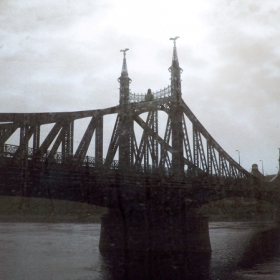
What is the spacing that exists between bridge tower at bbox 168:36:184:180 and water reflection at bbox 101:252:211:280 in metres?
6.31

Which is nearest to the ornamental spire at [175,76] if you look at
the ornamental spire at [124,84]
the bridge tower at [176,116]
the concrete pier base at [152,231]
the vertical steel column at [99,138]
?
the bridge tower at [176,116]

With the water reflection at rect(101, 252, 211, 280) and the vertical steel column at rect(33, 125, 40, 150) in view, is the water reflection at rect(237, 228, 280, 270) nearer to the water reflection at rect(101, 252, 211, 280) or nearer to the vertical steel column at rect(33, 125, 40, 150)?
the water reflection at rect(101, 252, 211, 280)

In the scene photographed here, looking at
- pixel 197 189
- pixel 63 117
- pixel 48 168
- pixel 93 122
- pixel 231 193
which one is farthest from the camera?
pixel 231 193

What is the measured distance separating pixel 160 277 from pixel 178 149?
12.8 meters

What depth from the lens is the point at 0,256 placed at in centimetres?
2917

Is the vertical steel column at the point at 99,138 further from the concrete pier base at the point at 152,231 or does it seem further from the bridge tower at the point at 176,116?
the bridge tower at the point at 176,116

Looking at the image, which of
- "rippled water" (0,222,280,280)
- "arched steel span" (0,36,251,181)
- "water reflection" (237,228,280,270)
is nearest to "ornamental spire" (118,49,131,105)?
"arched steel span" (0,36,251,181)

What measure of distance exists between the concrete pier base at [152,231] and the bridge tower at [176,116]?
3928mm

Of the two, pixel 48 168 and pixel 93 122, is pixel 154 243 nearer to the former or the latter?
pixel 93 122

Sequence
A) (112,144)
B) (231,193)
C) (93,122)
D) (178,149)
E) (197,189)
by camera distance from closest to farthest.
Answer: (93,122), (112,144), (197,189), (178,149), (231,193)

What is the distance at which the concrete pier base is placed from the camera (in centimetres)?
2667

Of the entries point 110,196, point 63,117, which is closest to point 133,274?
point 110,196

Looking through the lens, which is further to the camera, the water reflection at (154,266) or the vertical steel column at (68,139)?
the vertical steel column at (68,139)

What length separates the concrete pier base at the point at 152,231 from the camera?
87.5 feet
